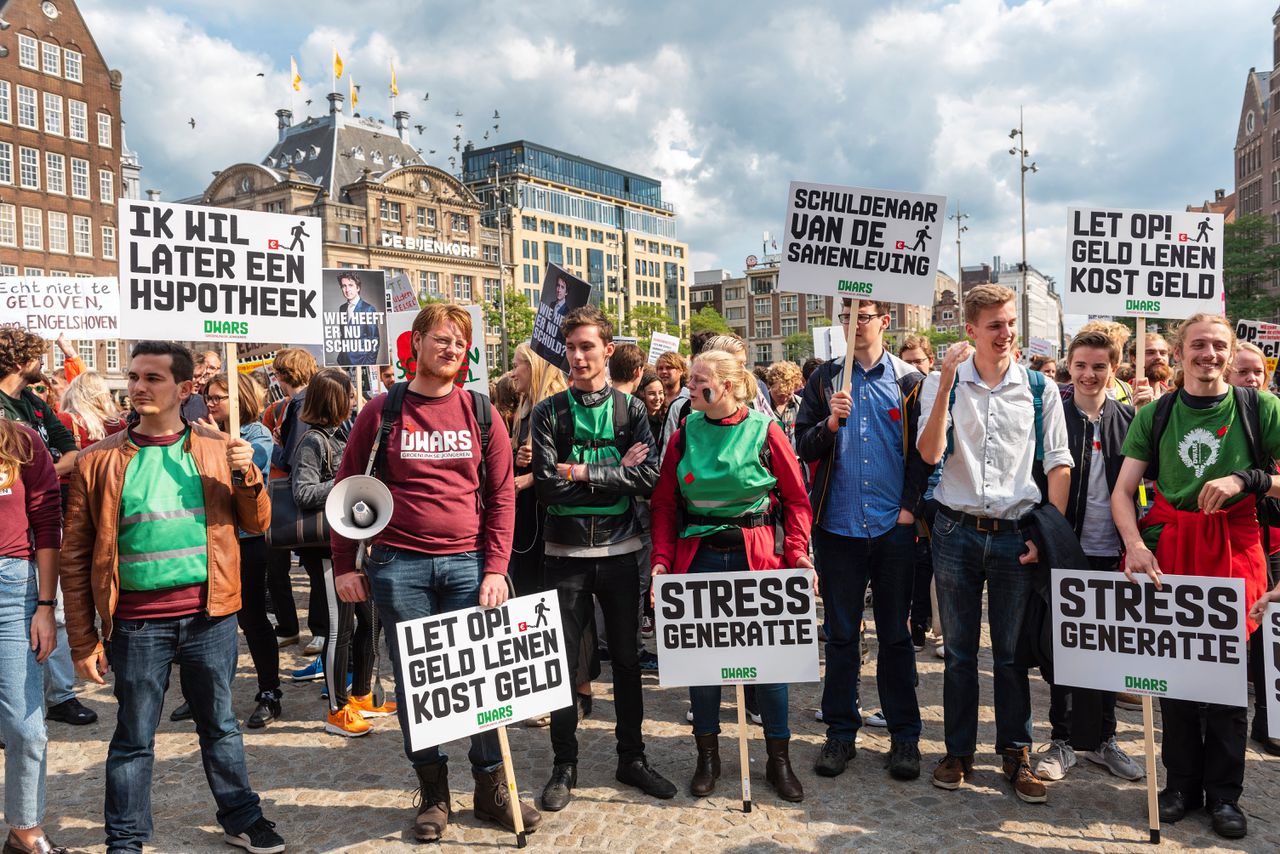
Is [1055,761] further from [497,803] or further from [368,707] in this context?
[368,707]

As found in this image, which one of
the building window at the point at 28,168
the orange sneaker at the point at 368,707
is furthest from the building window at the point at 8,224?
the orange sneaker at the point at 368,707

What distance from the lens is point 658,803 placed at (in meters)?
4.77

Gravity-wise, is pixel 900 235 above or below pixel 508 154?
below

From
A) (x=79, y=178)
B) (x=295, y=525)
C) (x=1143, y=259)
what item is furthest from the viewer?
(x=79, y=178)

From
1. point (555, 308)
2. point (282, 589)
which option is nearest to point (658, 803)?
point (282, 589)

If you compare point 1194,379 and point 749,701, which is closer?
point 1194,379

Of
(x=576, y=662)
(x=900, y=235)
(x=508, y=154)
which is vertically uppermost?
(x=508, y=154)

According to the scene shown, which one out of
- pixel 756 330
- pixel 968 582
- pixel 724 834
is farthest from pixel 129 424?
pixel 756 330

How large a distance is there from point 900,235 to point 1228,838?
353 centimetres

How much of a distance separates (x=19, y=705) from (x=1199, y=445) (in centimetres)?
560

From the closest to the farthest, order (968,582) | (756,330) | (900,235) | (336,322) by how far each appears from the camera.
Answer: (968,582) → (900,235) → (336,322) → (756,330)

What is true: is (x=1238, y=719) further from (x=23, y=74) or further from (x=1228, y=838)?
(x=23, y=74)

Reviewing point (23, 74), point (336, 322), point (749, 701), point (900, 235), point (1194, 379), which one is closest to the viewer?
point (1194, 379)

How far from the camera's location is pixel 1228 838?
14.0ft
